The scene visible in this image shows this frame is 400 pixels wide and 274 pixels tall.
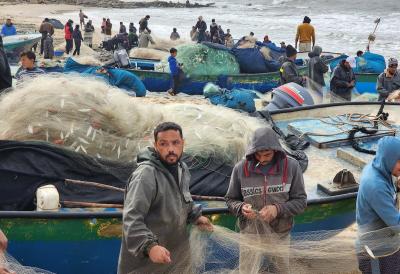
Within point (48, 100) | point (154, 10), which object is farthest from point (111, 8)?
point (48, 100)

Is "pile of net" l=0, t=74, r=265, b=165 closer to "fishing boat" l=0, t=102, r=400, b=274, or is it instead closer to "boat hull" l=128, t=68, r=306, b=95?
"fishing boat" l=0, t=102, r=400, b=274

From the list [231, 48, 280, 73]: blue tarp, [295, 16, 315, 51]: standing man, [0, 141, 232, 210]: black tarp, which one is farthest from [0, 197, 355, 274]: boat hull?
[295, 16, 315, 51]: standing man

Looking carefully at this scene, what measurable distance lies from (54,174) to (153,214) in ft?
6.60

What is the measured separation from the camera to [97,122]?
211 inches

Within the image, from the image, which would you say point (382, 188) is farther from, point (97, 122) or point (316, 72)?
point (316, 72)

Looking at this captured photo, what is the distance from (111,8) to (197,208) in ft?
189

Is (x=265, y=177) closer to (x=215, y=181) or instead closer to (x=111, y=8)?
(x=215, y=181)

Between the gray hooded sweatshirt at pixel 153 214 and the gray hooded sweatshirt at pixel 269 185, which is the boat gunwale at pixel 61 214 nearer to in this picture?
the gray hooded sweatshirt at pixel 269 185

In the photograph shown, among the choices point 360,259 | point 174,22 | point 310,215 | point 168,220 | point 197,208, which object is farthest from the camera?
point 174,22

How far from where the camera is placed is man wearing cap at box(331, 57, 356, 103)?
10305 millimetres

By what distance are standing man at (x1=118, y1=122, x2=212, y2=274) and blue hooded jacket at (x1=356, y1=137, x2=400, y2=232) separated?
3.88 feet

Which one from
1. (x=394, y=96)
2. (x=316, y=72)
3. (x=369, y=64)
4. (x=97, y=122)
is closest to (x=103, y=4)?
(x=369, y=64)

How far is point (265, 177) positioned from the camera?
377cm

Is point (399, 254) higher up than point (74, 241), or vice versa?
point (399, 254)
